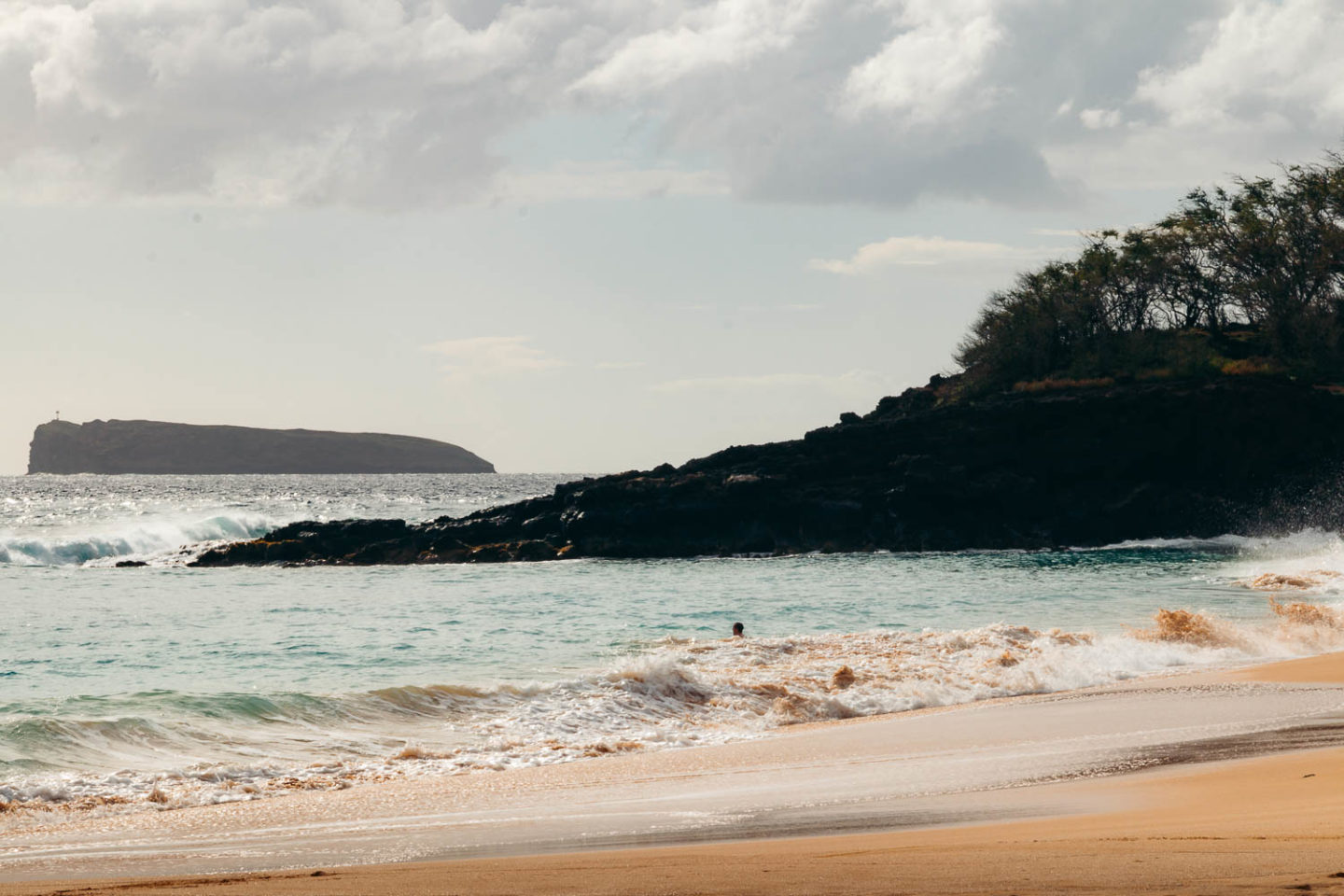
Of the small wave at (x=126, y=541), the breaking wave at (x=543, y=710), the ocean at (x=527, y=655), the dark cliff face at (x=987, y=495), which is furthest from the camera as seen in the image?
the small wave at (x=126, y=541)

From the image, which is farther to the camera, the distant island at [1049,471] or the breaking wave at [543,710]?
the distant island at [1049,471]

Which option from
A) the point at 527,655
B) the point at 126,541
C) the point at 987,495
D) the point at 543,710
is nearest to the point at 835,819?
the point at 543,710

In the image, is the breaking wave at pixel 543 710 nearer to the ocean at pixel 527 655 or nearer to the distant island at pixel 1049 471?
the ocean at pixel 527 655

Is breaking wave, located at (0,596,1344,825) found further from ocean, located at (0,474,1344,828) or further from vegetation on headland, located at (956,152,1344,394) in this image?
vegetation on headland, located at (956,152,1344,394)

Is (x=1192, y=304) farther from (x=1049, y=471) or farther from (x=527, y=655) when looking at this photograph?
(x=527, y=655)

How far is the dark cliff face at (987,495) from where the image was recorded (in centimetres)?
4709

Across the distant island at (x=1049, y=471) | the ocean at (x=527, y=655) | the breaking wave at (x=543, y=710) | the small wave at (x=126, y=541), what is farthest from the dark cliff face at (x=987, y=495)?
the breaking wave at (x=543, y=710)

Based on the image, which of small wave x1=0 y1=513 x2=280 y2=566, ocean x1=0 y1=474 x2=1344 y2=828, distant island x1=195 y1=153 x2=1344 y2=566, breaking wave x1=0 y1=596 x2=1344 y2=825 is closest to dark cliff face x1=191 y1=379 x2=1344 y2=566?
distant island x1=195 y1=153 x2=1344 y2=566

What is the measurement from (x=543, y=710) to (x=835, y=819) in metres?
7.14

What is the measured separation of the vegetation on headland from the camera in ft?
174

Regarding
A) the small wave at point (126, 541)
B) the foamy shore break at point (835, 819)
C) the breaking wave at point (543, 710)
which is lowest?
the breaking wave at point (543, 710)

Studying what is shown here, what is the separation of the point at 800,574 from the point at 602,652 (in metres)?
17.5

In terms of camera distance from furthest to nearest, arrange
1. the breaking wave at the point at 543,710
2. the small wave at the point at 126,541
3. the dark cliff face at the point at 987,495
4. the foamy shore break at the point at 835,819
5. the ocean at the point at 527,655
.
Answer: the small wave at the point at 126,541 → the dark cliff face at the point at 987,495 → the ocean at the point at 527,655 → the breaking wave at the point at 543,710 → the foamy shore break at the point at 835,819

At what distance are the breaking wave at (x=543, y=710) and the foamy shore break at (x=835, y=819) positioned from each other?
916 millimetres
